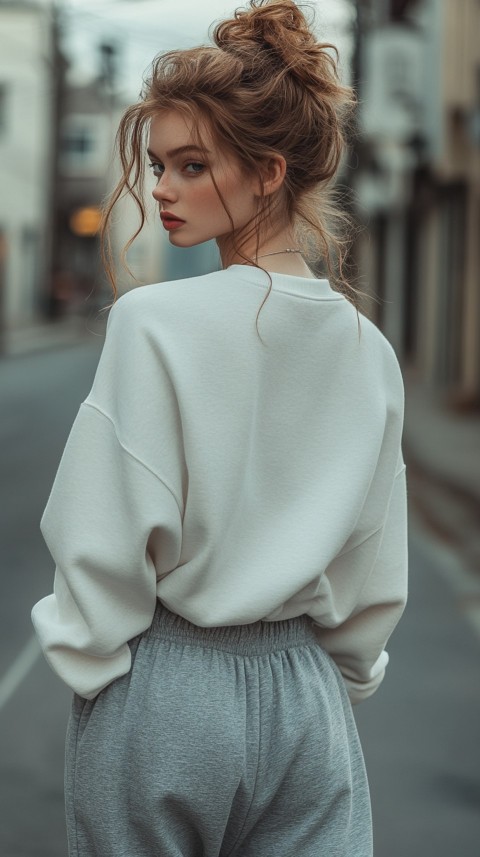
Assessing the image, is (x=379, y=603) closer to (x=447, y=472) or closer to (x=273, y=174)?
(x=273, y=174)

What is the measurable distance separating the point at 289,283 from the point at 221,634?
408 mm

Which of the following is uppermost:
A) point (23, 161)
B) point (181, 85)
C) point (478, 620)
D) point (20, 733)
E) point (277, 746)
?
point (181, 85)

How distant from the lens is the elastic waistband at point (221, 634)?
164cm

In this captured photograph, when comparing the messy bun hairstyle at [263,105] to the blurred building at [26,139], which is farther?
the blurred building at [26,139]

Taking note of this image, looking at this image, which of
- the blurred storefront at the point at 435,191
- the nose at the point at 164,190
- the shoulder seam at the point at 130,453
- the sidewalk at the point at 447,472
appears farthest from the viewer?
the blurred storefront at the point at 435,191

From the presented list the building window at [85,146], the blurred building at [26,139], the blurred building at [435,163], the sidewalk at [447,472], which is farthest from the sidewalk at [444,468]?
the building window at [85,146]

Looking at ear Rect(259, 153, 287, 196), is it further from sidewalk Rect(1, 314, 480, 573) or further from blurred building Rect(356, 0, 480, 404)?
blurred building Rect(356, 0, 480, 404)

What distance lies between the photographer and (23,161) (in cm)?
4678

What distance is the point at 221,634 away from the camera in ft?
5.40

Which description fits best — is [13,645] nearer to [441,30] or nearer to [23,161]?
[441,30]

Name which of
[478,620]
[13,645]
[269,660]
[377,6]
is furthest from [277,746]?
[377,6]

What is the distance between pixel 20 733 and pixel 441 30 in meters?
18.4

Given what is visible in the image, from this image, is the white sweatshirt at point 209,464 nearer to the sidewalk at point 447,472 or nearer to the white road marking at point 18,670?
the white road marking at point 18,670

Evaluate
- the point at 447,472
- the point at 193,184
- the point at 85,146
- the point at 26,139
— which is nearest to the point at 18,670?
the point at 193,184
